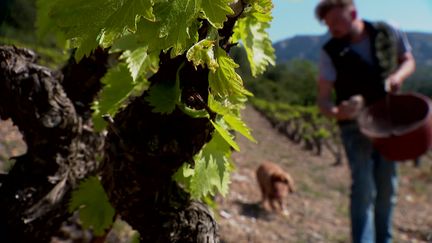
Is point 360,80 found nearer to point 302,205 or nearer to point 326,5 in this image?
point 326,5

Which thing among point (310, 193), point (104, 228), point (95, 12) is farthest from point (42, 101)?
point (310, 193)

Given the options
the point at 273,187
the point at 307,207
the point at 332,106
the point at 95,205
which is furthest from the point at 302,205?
the point at 95,205

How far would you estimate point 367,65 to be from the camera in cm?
375

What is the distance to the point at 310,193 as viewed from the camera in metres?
9.66

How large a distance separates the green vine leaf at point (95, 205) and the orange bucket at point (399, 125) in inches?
96.2

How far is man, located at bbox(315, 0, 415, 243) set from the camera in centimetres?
361

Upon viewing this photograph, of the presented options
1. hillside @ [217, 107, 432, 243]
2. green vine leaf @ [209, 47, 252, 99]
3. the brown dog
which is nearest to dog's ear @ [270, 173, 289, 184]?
the brown dog

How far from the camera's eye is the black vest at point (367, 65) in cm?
374

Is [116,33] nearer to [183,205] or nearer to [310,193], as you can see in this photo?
[183,205]

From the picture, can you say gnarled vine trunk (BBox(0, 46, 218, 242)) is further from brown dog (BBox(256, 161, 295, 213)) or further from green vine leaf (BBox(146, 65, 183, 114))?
brown dog (BBox(256, 161, 295, 213))

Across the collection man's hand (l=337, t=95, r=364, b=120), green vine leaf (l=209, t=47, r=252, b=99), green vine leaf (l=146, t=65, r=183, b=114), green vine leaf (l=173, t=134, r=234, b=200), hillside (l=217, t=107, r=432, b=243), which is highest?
green vine leaf (l=209, t=47, r=252, b=99)

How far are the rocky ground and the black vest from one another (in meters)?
1.08

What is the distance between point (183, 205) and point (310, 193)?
864cm

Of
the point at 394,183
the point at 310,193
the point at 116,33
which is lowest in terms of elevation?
the point at 310,193
